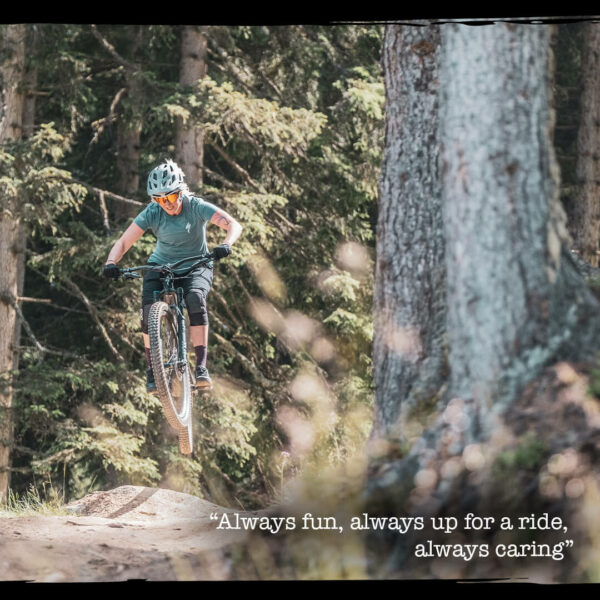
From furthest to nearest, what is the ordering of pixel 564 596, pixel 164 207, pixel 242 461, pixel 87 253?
pixel 242 461, pixel 87 253, pixel 164 207, pixel 564 596

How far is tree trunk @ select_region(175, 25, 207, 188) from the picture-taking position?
1205cm

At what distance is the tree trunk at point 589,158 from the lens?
1195 cm

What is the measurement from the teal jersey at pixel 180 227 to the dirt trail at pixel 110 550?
82.5 inches

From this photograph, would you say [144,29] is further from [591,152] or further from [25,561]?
[25,561]

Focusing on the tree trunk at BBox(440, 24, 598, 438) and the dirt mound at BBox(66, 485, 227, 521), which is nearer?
the tree trunk at BBox(440, 24, 598, 438)

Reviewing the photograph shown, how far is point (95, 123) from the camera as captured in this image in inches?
493

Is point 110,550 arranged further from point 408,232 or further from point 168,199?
point 408,232

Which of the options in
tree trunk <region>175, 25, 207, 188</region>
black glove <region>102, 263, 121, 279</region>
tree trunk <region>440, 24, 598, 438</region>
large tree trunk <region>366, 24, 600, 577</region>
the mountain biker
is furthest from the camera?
tree trunk <region>175, 25, 207, 188</region>

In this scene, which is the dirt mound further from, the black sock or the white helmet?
the white helmet

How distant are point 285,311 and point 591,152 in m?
4.73

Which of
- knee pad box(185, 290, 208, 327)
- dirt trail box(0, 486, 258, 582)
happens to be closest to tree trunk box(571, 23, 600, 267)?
knee pad box(185, 290, 208, 327)

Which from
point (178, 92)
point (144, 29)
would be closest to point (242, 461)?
point (178, 92)

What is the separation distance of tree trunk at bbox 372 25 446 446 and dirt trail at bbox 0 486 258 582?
1.37 meters

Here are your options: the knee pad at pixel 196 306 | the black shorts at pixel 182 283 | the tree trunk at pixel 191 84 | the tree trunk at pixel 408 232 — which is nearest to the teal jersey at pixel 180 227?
the black shorts at pixel 182 283
